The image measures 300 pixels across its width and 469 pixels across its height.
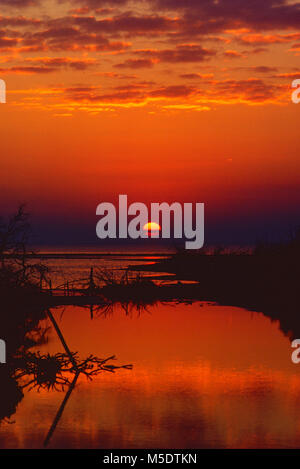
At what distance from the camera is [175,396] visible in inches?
818

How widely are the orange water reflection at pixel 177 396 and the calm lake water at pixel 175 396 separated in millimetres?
23

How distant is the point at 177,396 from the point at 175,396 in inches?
2.1

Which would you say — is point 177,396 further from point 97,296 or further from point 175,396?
point 97,296

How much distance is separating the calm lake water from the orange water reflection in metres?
0.02

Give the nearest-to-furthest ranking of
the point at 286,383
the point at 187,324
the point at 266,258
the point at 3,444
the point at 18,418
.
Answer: the point at 3,444, the point at 18,418, the point at 286,383, the point at 187,324, the point at 266,258

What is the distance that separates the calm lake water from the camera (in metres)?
17.0

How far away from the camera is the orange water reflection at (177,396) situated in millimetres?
17031

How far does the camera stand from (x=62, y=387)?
21641 mm

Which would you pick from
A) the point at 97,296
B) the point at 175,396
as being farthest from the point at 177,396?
the point at 97,296

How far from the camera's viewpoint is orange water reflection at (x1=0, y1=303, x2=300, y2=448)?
55.9 ft

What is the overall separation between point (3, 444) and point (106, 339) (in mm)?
14674

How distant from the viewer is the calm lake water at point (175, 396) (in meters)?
17.0

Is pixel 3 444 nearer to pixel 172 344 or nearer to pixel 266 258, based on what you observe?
pixel 172 344
